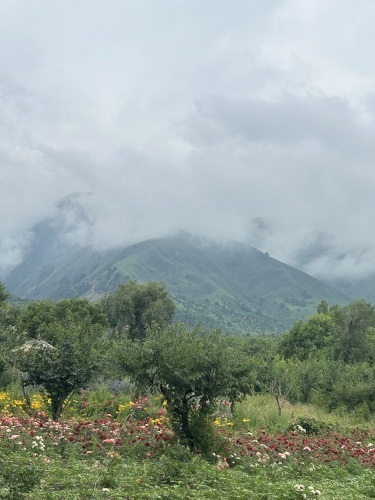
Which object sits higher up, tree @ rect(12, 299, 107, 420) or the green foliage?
tree @ rect(12, 299, 107, 420)

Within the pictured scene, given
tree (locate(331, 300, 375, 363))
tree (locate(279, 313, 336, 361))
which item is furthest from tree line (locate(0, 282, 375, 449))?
tree (locate(279, 313, 336, 361))

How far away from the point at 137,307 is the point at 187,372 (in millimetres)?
44433

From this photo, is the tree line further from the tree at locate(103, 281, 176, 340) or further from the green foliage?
the tree at locate(103, 281, 176, 340)

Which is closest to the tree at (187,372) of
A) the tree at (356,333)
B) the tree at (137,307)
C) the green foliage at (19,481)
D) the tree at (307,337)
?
the green foliage at (19,481)

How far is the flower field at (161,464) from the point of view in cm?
880

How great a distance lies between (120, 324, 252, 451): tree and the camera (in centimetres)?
1370

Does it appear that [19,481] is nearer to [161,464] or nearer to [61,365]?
[161,464]

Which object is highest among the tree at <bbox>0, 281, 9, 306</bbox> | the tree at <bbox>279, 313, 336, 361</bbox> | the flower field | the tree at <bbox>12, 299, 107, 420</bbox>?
the tree at <bbox>279, 313, 336, 361</bbox>

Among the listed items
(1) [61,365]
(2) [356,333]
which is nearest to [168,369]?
(1) [61,365]

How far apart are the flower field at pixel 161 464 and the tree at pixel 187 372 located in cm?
91

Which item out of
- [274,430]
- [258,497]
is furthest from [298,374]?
[258,497]

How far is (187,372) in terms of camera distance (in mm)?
13445

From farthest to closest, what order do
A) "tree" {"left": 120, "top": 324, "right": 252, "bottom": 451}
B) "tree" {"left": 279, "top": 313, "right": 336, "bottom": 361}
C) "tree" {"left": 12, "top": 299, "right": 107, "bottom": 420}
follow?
"tree" {"left": 279, "top": 313, "right": 336, "bottom": 361} < "tree" {"left": 12, "top": 299, "right": 107, "bottom": 420} < "tree" {"left": 120, "top": 324, "right": 252, "bottom": 451}

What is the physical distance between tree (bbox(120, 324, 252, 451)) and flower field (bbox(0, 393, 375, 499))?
3.00 feet
